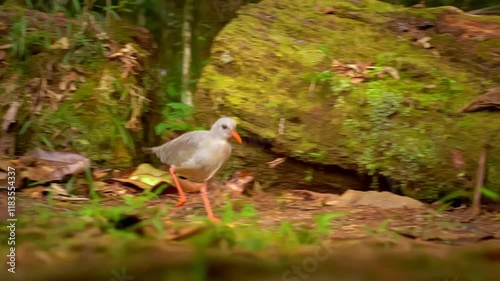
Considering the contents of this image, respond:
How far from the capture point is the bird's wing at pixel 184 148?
Answer: 338 centimetres

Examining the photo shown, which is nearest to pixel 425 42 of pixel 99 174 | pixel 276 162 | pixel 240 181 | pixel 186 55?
pixel 276 162

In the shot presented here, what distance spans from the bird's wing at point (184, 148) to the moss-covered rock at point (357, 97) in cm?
49

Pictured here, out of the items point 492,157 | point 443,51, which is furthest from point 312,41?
point 492,157

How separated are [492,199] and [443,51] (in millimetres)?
1465

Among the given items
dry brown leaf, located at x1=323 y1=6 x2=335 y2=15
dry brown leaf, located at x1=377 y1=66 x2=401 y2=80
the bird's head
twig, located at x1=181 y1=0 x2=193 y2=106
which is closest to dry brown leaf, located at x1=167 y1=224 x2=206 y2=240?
the bird's head

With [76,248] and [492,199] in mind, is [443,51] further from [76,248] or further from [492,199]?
[76,248]

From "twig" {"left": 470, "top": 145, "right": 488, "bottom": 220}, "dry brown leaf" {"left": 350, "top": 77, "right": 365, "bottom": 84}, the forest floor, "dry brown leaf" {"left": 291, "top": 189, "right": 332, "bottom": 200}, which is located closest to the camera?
the forest floor

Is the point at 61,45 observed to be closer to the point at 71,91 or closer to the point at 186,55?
the point at 71,91

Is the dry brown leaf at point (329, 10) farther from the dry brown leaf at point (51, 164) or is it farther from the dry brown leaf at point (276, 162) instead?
the dry brown leaf at point (51, 164)

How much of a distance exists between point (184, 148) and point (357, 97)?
1.27m

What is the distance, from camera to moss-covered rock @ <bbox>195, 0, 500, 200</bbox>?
11.4ft

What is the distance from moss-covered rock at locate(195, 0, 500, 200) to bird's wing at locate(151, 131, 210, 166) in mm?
489

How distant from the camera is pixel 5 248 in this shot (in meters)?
1.17

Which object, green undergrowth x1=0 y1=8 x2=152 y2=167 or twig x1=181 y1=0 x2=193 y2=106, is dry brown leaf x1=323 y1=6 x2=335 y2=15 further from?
green undergrowth x1=0 y1=8 x2=152 y2=167
